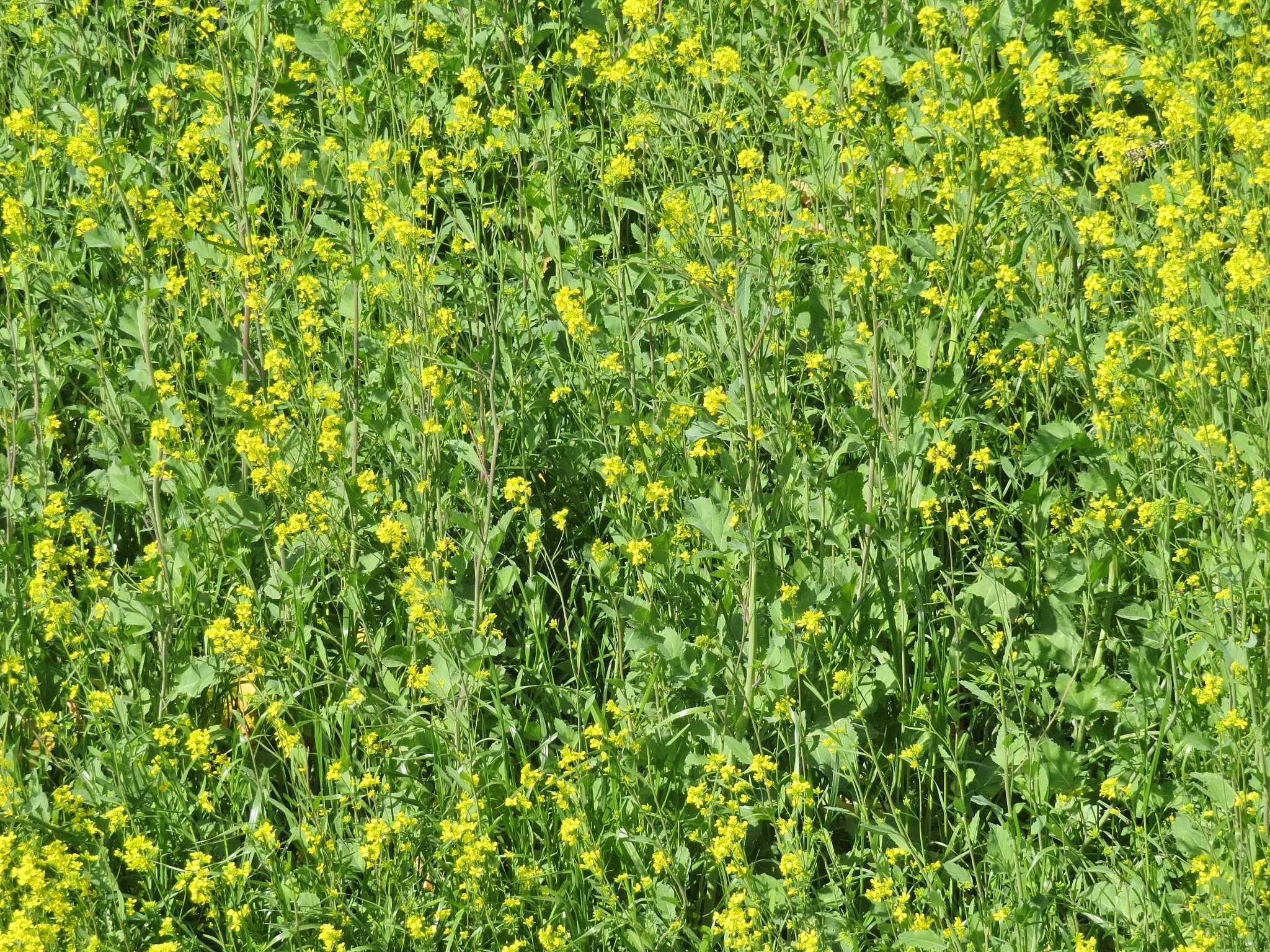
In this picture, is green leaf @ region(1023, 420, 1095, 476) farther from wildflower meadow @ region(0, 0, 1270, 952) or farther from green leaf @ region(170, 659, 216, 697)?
green leaf @ region(170, 659, 216, 697)

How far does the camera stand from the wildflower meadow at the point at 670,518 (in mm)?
2516

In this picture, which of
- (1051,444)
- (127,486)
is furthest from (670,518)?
(127,486)

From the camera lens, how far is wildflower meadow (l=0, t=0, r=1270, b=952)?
252 cm

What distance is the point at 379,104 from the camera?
12.7 ft

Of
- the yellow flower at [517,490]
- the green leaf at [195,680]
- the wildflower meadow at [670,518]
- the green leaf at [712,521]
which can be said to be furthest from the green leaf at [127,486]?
the green leaf at [712,521]

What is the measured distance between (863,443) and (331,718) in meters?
1.28

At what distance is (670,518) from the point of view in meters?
3.13

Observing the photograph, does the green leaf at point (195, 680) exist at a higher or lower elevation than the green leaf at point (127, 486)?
lower

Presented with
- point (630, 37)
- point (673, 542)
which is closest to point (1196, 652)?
point (673, 542)

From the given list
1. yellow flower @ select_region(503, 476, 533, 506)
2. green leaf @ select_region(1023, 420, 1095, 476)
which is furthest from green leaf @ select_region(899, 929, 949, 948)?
yellow flower @ select_region(503, 476, 533, 506)

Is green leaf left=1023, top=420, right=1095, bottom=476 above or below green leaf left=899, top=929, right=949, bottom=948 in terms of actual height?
above

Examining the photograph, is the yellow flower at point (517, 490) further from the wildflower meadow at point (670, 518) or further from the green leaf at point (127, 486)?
the green leaf at point (127, 486)

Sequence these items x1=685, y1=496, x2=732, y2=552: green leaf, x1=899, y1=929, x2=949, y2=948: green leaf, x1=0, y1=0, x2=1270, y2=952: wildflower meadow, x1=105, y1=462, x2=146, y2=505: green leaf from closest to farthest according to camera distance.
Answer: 1. x1=899, y1=929, x2=949, y2=948: green leaf
2. x1=0, y1=0, x2=1270, y2=952: wildflower meadow
3. x1=685, y1=496, x2=732, y2=552: green leaf
4. x1=105, y1=462, x2=146, y2=505: green leaf

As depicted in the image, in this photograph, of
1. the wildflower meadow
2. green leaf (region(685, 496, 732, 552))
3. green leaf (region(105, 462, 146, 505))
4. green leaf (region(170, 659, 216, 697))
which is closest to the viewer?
the wildflower meadow
